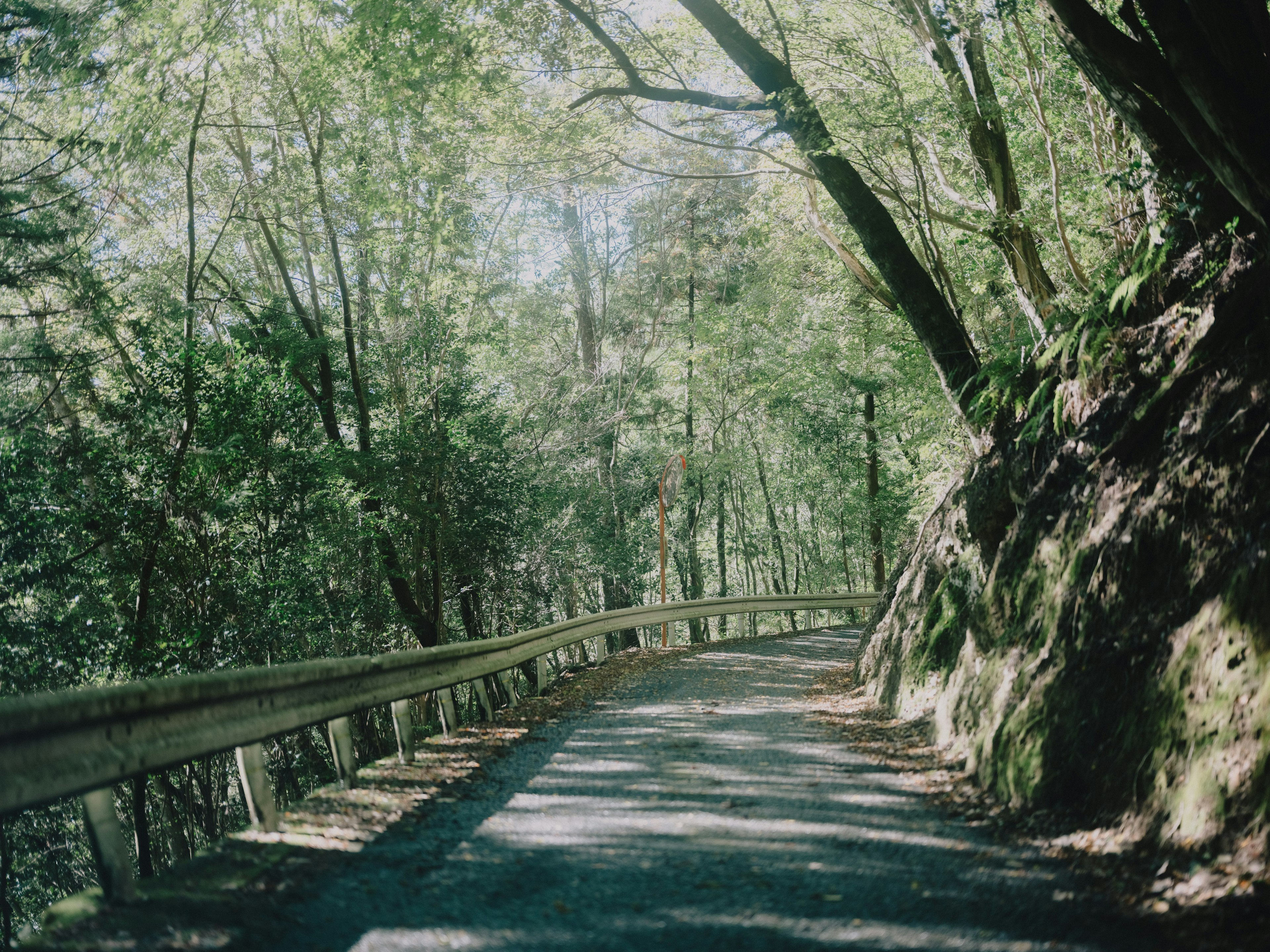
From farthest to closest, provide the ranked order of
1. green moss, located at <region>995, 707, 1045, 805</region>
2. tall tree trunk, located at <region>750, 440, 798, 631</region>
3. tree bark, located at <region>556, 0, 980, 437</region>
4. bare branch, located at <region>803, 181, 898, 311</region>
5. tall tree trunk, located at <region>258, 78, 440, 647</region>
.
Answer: tall tree trunk, located at <region>750, 440, 798, 631</region>, tall tree trunk, located at <region>258, 78, 440, 647</region>, bare branch, located at <region>803, 181, 898, 311</region>, tree bark, located at <region>556, 0, 980, 437</region>, green moss, located at <region>995, 707, 1045, 805</region>

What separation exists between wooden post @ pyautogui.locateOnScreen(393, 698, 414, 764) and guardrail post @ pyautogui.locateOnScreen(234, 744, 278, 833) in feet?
5.62

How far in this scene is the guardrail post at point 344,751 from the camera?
200 inches

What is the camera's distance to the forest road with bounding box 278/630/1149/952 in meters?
3.08

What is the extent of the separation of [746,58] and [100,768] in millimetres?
9777

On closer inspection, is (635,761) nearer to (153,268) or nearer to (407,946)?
(407,946)

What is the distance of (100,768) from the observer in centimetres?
320

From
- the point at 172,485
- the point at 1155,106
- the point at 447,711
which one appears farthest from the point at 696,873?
the point at 172,485

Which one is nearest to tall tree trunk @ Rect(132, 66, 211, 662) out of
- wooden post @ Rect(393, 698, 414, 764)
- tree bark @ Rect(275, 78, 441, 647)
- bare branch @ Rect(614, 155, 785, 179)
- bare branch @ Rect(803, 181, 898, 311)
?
tree bark @ Rect(275, 78, 441, 647)

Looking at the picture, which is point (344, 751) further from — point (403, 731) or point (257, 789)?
point (403, 731)

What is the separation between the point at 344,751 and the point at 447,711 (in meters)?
2.36

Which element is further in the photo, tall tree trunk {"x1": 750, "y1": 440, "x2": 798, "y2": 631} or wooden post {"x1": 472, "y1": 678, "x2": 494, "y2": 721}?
tall tree trunk {"x1": 750, "y1": 440, "x2": 798, "y2": 631}

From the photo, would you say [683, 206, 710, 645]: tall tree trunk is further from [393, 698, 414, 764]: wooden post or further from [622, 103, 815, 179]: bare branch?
[393, 698, 414, 764]: wooden post

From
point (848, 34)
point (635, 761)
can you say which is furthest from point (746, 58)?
point (635, 761)

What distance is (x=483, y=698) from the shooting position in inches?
333
